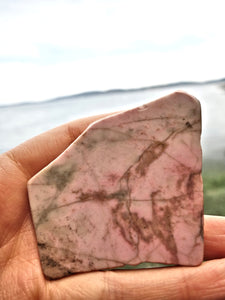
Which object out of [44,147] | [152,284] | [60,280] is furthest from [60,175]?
[152,284]

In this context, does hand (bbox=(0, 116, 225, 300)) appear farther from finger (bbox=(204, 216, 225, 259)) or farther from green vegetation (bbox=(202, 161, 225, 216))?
green vegetation (bbox=(202, 161, 225, 216))

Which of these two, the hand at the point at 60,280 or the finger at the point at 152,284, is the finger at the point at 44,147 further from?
the finger at the point at 152,284

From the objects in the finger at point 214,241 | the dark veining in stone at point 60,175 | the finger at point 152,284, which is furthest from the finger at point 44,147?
the finger at point 214,241

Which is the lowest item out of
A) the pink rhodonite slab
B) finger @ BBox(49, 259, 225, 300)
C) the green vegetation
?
the green vegetation

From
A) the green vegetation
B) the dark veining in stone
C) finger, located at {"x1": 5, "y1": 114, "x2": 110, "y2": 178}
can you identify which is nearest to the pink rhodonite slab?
the dark veining in stone

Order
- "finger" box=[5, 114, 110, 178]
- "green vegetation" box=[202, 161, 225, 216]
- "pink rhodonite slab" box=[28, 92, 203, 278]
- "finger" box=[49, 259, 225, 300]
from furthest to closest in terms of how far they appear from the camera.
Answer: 1. "green vegetation" box=[202, 161, 225, 216]
2. "finger" box=[5, 114, 110, 178]
3. "pink rhodonite slab" box=[28, 92, 203, 278]
4. "finger" box=[49, 259, 225, 300]

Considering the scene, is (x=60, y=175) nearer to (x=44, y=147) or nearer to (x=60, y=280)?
(x=44, y=147)

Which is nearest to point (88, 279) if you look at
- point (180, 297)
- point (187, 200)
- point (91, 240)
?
point (91, 240)

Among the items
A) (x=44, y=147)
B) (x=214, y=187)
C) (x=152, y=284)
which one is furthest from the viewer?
(x=214, y=187)

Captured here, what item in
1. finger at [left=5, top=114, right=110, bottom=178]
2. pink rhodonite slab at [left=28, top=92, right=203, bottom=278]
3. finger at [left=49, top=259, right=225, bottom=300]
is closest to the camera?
finger at [left=49, top=259, right=225, bottom=300]
